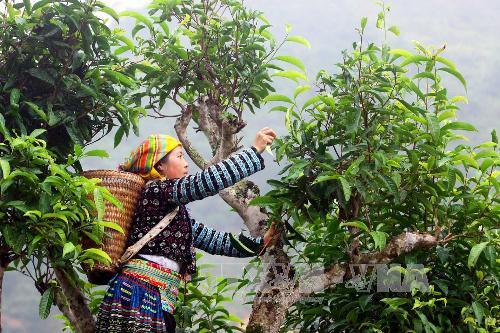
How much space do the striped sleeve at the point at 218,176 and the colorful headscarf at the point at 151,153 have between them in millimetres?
209

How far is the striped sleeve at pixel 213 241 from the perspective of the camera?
10.5 ft

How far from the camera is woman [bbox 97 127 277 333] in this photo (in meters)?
2.78

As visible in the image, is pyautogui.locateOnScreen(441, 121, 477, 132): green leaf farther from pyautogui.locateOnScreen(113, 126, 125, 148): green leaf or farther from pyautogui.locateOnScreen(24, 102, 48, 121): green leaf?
pyautogui.locateOnScreen(24, 102, 48, 121): green leaf

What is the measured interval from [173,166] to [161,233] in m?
0.31

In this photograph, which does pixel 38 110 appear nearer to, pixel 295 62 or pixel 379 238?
pixel 295 62

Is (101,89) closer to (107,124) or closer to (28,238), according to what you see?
(107,124)

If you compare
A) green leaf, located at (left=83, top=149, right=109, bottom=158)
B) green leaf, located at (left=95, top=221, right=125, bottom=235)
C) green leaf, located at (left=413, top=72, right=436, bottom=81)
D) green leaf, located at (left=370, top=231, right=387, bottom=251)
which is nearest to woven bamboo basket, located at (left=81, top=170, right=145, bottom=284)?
green leaf, located at (left=95, top=221, right=125, bottom=235)

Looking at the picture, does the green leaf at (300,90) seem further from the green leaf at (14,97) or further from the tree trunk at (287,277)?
the green leaf at (14,97)

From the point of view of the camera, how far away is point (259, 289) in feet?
9.95

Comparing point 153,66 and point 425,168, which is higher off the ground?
point 153,66

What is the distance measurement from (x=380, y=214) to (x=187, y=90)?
112cm

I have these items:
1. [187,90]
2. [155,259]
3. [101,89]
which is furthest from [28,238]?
[187,90]

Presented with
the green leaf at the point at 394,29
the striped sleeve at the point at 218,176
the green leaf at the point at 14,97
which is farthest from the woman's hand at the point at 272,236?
the green leaf at the point at 14,97

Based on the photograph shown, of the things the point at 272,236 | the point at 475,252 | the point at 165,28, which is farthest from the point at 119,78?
the point at 475,252
